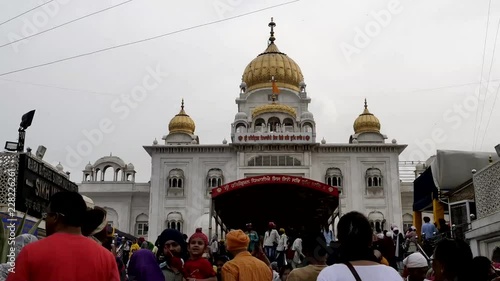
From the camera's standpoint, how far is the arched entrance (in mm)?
16703

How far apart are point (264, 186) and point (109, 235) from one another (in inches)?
506

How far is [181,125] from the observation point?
124 feet

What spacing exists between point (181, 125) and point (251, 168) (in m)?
7.52

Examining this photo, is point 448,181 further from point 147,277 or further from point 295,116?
point 295,116

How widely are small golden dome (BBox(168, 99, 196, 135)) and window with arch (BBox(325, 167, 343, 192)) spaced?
10.6 m

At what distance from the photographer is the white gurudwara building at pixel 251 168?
109ft

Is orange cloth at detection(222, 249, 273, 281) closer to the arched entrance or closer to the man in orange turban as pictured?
the man in orange turban

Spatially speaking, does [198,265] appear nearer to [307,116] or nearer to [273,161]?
[273,161]

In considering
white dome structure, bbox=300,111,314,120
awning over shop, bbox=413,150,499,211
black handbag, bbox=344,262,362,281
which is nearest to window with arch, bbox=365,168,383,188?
white dome structure, bbox=300,111,314,120

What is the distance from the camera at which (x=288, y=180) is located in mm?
16625

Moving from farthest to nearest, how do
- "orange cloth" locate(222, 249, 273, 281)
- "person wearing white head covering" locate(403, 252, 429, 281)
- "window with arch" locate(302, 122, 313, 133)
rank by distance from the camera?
"window with arch" locate(302, 122, 313, 133) < "person wearing white head covering" locate(403, 252, 429, 281) < "orange cloth" locate(222, 249, 273, 281)

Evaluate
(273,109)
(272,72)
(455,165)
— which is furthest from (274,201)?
(272,72)

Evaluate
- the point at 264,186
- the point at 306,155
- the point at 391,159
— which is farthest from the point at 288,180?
the point at 391,159

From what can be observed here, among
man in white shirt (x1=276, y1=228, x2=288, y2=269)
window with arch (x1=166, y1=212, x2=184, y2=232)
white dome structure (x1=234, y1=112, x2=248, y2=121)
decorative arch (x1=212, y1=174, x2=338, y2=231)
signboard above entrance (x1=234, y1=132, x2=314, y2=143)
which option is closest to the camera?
man in white shirt (x1=276, y1=228, x2=288, y2=269)
